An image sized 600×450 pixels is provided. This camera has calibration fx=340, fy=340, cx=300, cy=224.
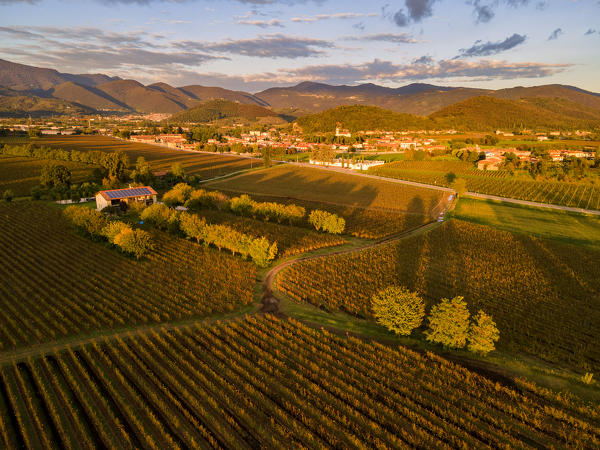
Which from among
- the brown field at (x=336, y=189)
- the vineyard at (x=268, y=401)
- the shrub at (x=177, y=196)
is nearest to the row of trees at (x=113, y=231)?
the shrub at (x=177, y=196)

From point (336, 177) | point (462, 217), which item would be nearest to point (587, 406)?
point (462, 217)

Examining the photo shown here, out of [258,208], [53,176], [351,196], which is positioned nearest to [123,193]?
[53,176]

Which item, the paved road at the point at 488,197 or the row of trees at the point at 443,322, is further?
the paved road at the point at 488,197

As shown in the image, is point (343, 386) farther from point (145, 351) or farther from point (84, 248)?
point (84, 248)

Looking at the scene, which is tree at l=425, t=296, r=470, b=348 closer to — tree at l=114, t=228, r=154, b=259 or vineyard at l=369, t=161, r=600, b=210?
tree at l=114, t=228, r=154, b=259

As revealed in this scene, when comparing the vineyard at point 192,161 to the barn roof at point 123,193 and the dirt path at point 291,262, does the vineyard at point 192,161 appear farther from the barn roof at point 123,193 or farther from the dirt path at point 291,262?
the dirt path at point 291,262

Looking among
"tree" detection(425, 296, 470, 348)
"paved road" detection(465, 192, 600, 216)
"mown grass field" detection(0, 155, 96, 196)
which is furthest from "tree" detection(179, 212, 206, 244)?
"paved road" detection(465, 192, 600, 216)

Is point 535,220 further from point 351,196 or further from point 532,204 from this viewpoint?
point 351,196
